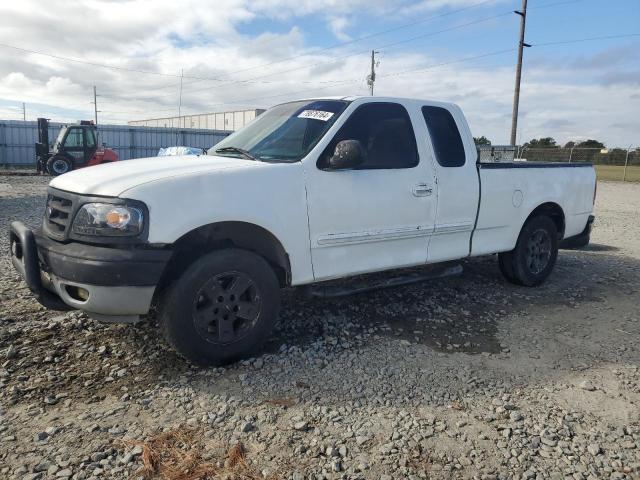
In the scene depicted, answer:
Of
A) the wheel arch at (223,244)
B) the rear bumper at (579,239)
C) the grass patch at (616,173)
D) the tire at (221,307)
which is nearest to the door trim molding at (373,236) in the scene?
the wheel arch at (223,244)

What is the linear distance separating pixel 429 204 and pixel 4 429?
3.57 metres

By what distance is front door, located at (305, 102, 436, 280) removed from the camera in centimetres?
400

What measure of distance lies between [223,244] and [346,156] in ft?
3.75

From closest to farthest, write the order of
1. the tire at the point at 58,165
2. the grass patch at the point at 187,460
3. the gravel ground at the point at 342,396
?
1. the grass patch at the point at 187,460
2. the gravel ground at the point at 342,396
3. the tire at the point at 58,165

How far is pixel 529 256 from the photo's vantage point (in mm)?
5984

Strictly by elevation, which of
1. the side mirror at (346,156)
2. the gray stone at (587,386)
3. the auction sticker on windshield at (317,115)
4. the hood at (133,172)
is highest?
the auction sticker on windshield at (317,115)

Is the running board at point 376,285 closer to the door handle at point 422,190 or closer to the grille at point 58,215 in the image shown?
the door handle at point 422,190

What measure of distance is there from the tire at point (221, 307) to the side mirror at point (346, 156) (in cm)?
95

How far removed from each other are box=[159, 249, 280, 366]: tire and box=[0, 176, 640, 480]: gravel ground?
0.18 meters

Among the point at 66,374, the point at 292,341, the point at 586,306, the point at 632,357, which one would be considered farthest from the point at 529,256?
the point at 66,374

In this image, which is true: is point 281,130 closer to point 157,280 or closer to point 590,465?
point 157,280

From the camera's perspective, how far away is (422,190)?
4.59m

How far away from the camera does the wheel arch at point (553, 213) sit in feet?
19.5

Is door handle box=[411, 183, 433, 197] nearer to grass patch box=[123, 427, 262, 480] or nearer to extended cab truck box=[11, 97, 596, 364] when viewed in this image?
extended cab truck box=[11, 97, 596, 364]
